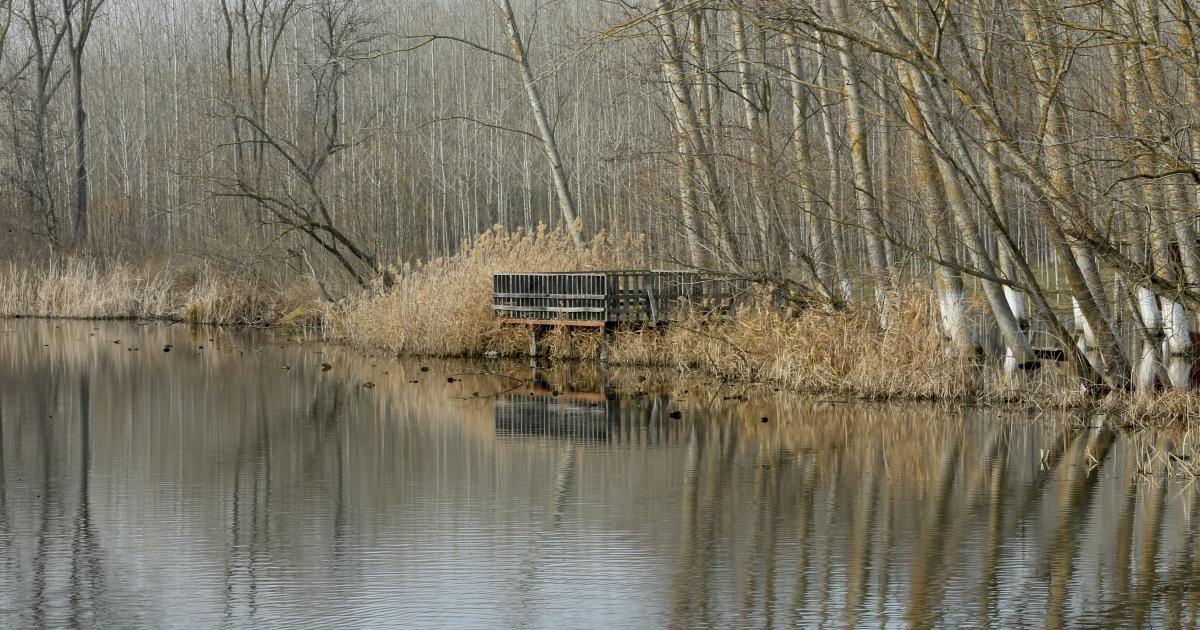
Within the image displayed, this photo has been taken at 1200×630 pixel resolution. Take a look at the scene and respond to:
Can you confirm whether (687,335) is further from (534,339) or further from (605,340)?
(534,339)

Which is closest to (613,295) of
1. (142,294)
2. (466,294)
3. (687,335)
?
(687,335)

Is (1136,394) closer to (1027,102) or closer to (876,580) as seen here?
(1027,102)

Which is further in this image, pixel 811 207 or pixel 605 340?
pixel 605 340

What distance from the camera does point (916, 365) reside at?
1541 centimetres

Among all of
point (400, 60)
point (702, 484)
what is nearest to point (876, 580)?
point (702, 484)

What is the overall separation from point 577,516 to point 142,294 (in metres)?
24.7

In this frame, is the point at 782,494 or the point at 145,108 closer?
the point at 782,494

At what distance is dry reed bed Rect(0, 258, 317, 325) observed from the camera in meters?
30.4

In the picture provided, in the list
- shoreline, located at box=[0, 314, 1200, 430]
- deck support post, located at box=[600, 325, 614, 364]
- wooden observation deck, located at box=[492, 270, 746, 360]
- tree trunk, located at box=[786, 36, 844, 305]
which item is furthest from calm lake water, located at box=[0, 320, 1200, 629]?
deck support post, located at box=[600, 325, 614, 364]

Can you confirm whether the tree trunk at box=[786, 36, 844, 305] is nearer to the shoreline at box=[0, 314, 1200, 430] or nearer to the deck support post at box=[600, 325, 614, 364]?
the shoreline at box=[0, 314, 1200, 430]

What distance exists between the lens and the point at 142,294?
3216cm

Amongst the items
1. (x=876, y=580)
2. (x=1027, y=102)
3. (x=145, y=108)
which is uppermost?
(x=145, y=108)

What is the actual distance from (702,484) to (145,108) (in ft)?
133

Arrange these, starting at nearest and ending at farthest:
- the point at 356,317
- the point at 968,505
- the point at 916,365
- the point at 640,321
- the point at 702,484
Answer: the point at 968,505 < the point at 702,484 < the point at 916,365 < the point at 640,321 < the point at 356,317
